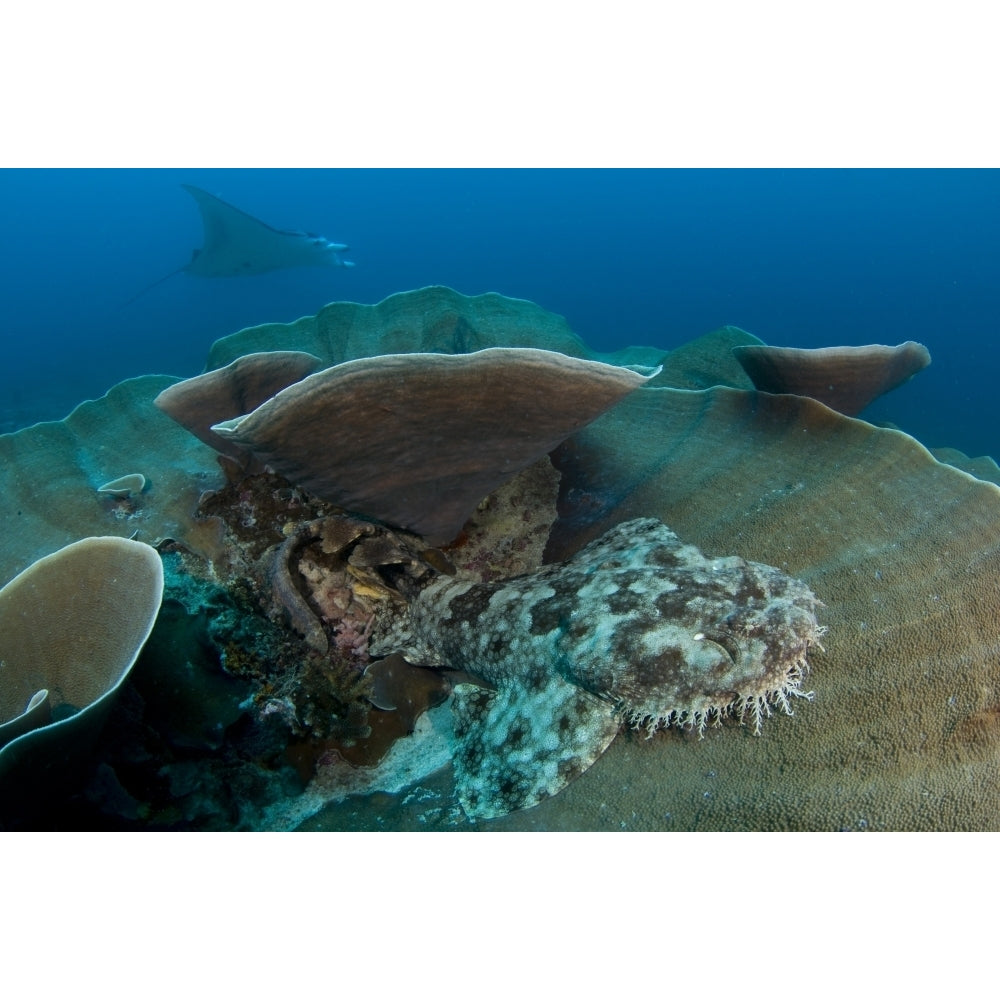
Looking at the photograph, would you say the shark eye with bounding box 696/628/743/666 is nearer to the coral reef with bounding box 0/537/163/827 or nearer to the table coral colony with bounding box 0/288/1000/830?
the table coral colony with bounding box 0/288/1000/830

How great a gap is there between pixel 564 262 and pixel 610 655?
72.9 metres

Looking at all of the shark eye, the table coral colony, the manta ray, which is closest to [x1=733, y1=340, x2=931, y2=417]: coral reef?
the table coral colony

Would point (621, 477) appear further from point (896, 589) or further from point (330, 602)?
point (330, 602)

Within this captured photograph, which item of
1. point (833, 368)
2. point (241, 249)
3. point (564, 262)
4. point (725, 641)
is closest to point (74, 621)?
point (725, 641)

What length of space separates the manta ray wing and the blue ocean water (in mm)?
4279

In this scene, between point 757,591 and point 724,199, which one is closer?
point 757,591

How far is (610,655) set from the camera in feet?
8.35

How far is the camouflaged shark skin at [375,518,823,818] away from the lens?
2379 millimetres

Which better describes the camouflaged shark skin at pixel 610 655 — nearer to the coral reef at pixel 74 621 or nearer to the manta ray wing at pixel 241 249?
the coral reef at pixel 74 621

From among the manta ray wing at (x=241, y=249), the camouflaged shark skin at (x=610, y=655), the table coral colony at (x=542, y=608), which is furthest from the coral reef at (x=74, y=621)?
the manta ray wing at (x=241, y=249)

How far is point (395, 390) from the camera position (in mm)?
2307

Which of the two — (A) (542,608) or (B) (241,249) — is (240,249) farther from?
(A) (542,608)

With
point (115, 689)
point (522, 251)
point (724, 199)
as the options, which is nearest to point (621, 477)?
point (115, 689)

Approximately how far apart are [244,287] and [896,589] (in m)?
65.6
